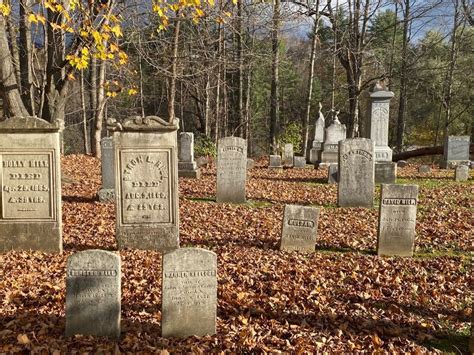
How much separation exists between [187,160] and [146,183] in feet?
30.4

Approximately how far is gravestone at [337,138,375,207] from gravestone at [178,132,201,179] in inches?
249

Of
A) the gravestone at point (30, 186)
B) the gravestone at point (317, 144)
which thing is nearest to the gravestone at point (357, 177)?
the gravestone at point (30, 186)

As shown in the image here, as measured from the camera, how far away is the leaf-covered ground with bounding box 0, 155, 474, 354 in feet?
14.2

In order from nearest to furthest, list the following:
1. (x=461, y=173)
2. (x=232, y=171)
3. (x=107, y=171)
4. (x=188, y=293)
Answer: (x=188, y=293), (x=107, y=171), (x=232, y=171), (x=461, y=173)

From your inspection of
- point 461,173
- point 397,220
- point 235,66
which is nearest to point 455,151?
point 461,173

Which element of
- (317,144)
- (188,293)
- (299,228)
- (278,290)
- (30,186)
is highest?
(317,144)

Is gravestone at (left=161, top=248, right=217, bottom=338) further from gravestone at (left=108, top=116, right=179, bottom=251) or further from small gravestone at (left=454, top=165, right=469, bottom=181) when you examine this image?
small gravestone at (left=454, top=165, right=469, bottom=181)

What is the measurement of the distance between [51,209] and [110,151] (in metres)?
4.70

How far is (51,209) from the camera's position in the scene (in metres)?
6.81

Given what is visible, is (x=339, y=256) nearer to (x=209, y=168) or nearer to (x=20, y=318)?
(x=20, y=318)

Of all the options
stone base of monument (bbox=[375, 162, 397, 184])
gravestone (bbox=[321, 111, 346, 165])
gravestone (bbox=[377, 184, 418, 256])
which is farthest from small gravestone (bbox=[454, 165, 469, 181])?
gravestone (bbox=[377, 184, 418, 256])

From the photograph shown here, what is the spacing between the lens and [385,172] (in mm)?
13961

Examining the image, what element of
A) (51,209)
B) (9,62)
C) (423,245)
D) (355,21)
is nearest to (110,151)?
(9,62)

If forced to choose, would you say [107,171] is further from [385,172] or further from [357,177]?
[385,172]
